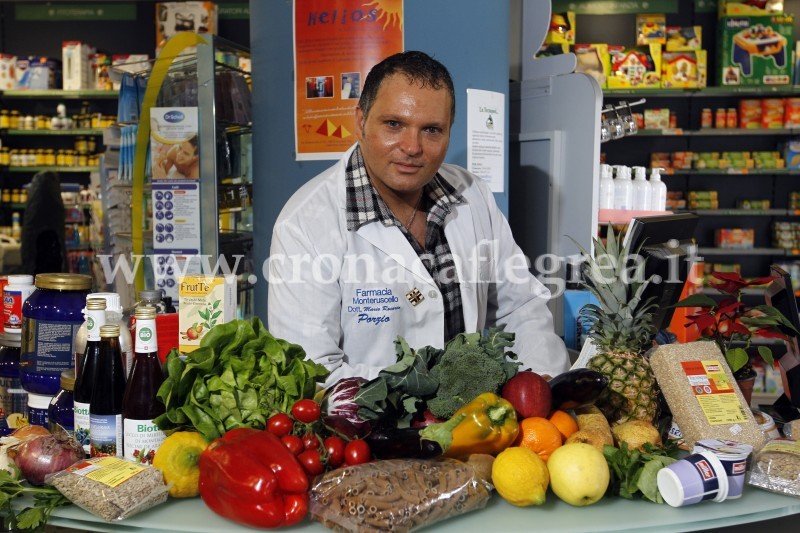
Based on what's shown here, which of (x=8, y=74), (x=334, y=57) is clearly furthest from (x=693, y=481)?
(x=8, y=74)

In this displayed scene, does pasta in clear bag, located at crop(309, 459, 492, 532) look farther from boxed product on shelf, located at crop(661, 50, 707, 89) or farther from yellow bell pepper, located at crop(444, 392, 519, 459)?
boxed product on shelf, located at crop(661, 50, 707, 89)

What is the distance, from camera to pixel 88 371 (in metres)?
1.76

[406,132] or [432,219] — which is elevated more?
[406,132]

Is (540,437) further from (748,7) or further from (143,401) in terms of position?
(748,7)

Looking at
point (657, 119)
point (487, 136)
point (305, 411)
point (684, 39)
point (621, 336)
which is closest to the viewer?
point (305, 411)

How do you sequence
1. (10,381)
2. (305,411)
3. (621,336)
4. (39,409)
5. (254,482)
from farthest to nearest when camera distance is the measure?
1. (10,381)
2. (621,336)
3. (39,409)
4. (305,411)
5. (254,482)

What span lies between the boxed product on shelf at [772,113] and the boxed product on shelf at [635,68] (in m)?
1.04

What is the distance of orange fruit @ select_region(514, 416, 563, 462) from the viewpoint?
1714 mm

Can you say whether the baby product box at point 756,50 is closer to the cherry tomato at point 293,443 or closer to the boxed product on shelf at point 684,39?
the boxed product on shelf at point 684,39

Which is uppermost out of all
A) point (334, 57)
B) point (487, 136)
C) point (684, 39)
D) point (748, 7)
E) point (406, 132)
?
point (748, 7)

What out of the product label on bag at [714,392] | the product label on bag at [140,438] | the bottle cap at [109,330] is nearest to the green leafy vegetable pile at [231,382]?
the product label on bag at [140,438]

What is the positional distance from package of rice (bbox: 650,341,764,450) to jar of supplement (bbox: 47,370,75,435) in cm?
151

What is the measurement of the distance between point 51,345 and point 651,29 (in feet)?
21.3

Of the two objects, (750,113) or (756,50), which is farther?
(750,113)
